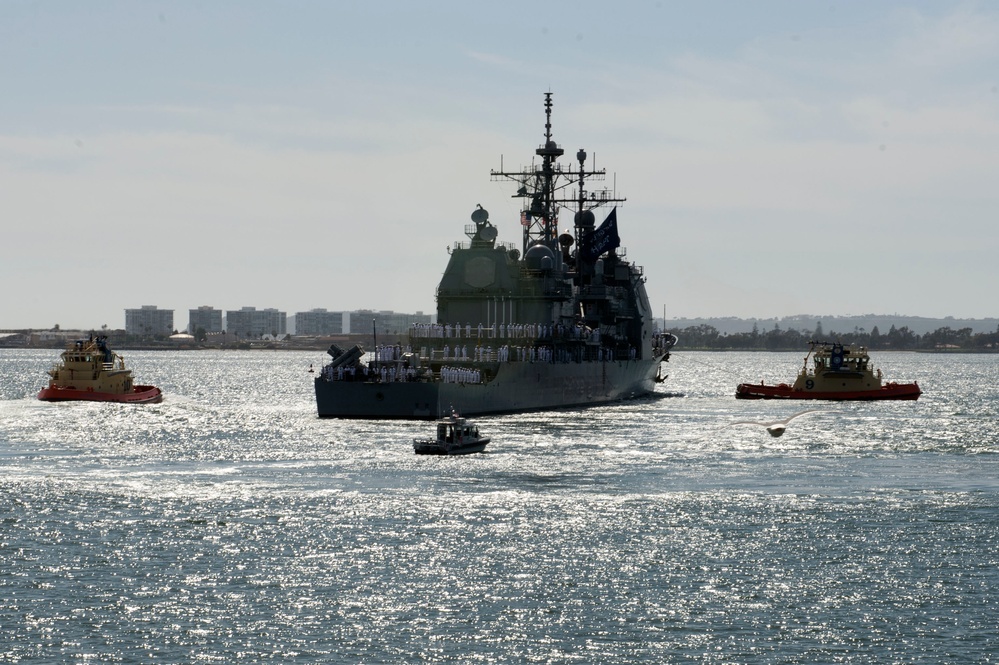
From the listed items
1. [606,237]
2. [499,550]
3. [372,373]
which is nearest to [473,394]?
[372,373]

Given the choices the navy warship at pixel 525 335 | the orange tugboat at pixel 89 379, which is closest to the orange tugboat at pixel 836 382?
the navy warship at pixel 525 335

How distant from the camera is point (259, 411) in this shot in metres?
90.2

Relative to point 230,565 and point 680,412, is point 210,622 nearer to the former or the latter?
point 230,565

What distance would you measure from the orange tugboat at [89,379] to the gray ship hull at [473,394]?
24.5 m

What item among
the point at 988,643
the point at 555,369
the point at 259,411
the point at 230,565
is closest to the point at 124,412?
the point at 259,411

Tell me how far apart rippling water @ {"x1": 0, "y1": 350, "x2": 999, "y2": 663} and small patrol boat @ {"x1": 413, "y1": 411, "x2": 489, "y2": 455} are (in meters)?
0.78

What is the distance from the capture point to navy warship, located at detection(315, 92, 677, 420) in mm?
72625

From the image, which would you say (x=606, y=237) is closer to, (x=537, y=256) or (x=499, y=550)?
(x=537, y=256)

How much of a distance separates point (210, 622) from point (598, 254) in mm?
68972

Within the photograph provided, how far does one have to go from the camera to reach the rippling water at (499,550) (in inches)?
1081

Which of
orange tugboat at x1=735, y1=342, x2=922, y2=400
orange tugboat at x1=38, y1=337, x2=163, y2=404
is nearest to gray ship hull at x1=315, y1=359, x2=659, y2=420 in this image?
orange tugboat at x1=735, y1=342, x2=922, y2=400

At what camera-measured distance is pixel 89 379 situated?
93.3m

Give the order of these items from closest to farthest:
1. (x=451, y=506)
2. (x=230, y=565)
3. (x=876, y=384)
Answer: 1. (x=230, y=565)
2. (x=451, y=506)
3. (x=876, y=384)

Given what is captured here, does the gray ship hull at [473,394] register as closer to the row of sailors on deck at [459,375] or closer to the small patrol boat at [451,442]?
the row of sailors on deck at [459,375]
